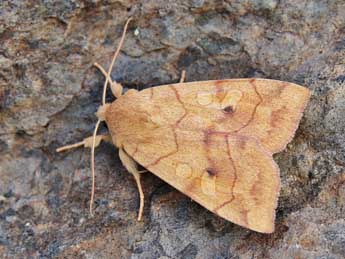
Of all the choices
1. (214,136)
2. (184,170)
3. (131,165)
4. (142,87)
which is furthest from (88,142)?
(214,136)

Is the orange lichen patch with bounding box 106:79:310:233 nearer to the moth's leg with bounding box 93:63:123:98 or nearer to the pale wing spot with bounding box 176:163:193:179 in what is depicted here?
the pale wing spot with bounding box 176:163:193:179

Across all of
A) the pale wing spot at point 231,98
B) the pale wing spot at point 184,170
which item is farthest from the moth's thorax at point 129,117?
the pale wing spot at point 231,98

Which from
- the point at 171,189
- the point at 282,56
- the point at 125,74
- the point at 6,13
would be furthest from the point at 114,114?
the point at 282,56

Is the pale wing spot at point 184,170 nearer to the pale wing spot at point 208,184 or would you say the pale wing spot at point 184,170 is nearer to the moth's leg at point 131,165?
the pale wing spot at point 208,184

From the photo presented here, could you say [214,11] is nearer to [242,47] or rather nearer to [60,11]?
[242,47]

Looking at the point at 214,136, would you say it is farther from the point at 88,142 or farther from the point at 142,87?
the point at 88,142

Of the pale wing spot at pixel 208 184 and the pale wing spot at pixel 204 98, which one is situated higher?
the pale wing spot at pixel 204 98

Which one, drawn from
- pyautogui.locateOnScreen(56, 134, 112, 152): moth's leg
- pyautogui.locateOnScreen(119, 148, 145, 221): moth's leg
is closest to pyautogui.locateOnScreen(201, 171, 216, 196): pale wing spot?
pyautogui.locateOnScreen(119, 148, 145, 221): moth's leg
